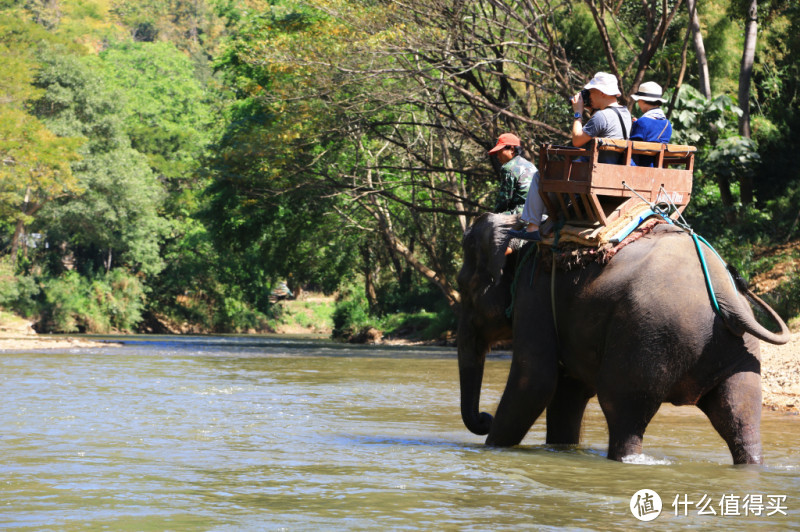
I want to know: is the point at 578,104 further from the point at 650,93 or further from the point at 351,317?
the point at 351,317

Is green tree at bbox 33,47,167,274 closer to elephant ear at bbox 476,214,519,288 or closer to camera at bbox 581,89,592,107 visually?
elephant ear at bbox 476,214,519,288

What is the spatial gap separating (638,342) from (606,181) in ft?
3.70

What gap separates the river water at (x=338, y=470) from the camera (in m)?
5.71

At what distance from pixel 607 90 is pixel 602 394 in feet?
7.04

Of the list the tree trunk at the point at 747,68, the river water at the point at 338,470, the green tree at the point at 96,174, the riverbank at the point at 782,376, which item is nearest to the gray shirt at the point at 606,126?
the river water at the point at 338,470

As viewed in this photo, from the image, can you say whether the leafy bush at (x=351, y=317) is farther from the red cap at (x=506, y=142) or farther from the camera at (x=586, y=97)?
the camera at (x=586, y=97)

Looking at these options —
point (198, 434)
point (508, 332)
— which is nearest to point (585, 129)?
point (508, 332)

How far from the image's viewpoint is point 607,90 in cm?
769

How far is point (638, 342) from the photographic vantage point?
691cm

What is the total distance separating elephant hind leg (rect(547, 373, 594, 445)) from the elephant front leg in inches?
18.7

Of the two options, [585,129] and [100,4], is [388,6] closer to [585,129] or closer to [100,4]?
[585,129]

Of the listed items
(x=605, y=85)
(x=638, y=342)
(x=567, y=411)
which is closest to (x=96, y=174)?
(x=567, y=411)

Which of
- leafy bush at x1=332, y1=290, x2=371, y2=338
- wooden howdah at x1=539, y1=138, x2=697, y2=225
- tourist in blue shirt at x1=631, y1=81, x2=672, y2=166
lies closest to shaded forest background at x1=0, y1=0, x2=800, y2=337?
leafy bush at x1=332, y1=290, x2=371, y2=338

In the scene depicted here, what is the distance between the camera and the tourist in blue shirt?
7.77 metres
